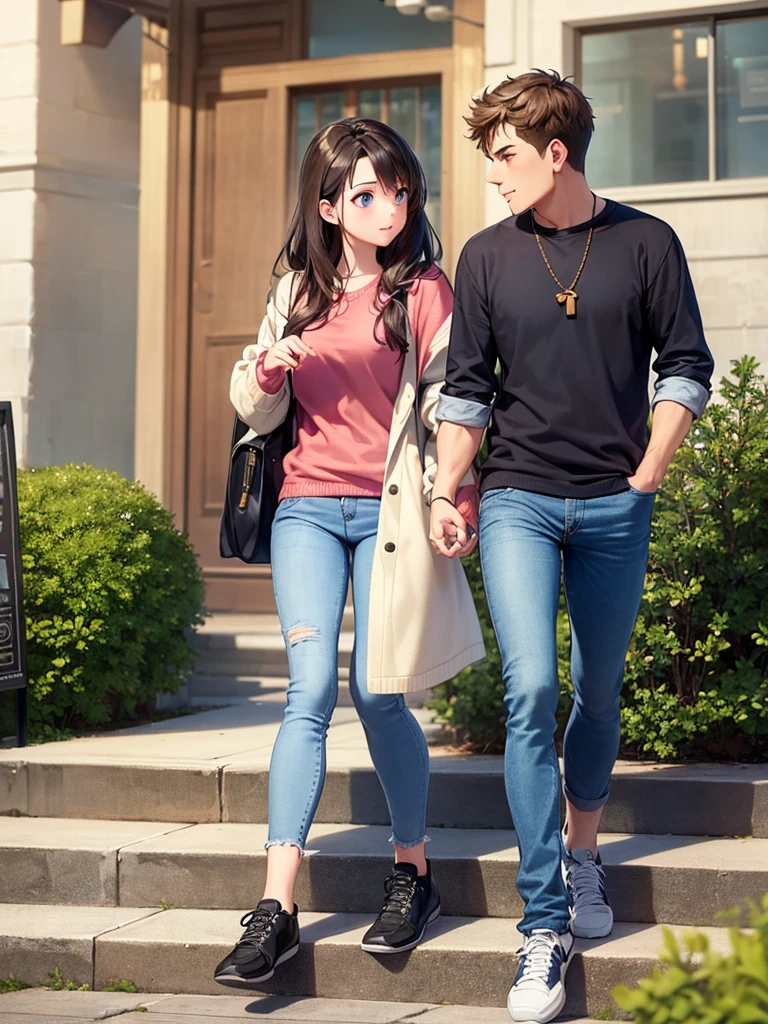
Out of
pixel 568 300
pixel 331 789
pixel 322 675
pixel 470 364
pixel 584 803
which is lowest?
pixel 331 789

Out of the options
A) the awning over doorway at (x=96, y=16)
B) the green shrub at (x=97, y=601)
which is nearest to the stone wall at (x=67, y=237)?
the awning over doorway at (x=96, y=16)

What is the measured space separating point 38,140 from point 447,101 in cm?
249

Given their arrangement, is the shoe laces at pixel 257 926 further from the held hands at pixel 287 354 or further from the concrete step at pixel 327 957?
the held hands at pixel 287 354

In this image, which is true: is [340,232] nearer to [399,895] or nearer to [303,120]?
[399,895]

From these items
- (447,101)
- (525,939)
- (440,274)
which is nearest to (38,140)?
(447,101)

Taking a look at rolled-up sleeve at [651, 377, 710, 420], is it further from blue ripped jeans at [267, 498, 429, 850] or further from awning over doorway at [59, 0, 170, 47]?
awning over doorway at [59, 0, 170, 47]

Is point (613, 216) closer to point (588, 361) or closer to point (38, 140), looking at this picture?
point (588, 361)

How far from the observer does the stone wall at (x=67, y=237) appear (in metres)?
8.70

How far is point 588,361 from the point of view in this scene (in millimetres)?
3533

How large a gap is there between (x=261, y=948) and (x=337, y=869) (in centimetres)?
79

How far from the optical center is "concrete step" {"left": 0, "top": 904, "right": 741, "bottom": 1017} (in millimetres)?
3656

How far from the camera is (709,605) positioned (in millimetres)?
4887

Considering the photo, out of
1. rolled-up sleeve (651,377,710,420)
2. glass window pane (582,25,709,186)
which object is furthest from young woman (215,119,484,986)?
glass window pane (582,25,709,186)

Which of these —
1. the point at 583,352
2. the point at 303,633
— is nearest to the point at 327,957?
the point at 303,633
